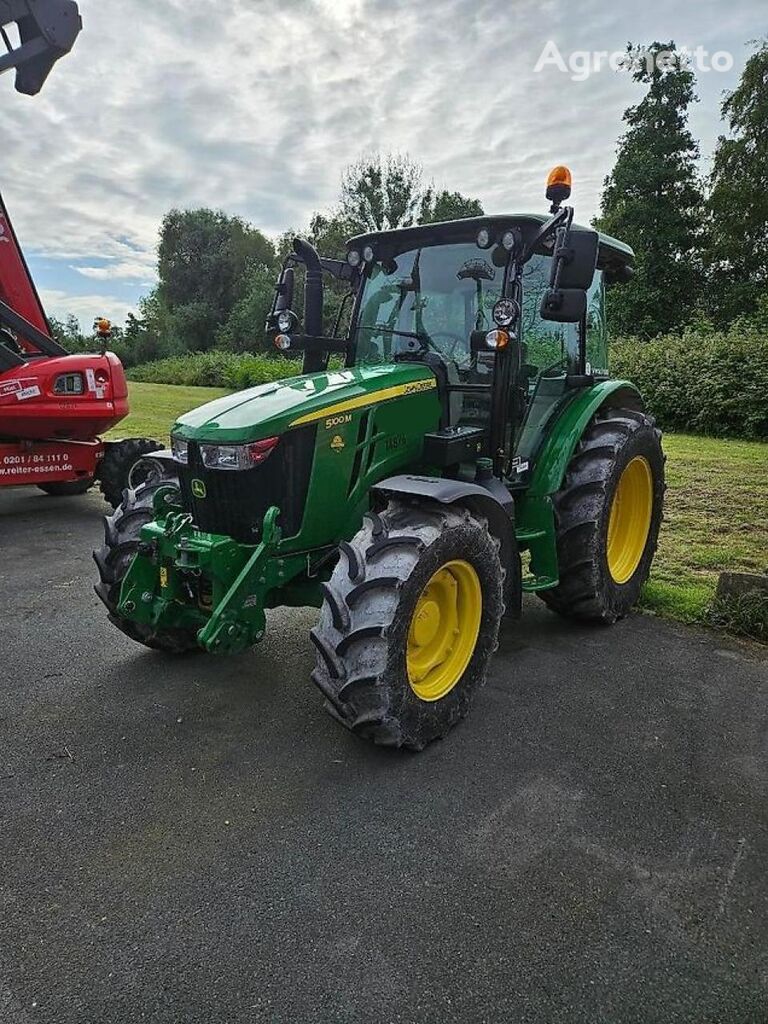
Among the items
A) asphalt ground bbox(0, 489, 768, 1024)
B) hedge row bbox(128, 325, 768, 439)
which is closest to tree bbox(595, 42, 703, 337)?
hedge row bbox(128, 325, 768, 439)

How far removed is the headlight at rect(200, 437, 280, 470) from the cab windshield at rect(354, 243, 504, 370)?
1269 millimetres

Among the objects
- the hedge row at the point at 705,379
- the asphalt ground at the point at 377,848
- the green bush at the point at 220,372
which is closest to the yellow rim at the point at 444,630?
the asphalt ground at the point at 377,848

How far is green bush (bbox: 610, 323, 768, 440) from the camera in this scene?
518 inches

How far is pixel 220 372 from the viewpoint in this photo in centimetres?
3042

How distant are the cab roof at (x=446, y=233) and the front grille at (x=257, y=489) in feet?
4.93

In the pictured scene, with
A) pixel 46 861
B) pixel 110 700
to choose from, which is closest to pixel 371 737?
pixel 46 861

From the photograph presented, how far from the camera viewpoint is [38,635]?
4371 mm

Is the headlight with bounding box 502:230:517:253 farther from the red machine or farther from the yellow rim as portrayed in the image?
the red machine

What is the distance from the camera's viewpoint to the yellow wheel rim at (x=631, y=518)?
191 inches

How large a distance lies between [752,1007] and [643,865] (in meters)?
0.55

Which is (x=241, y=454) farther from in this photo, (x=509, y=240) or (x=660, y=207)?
(x=660, y=207)

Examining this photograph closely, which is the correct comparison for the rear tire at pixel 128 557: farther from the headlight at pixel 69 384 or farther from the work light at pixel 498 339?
the headlight at pixel 69 384

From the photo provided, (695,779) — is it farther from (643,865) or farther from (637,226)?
(637,226)

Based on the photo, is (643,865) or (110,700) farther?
(110,700)
